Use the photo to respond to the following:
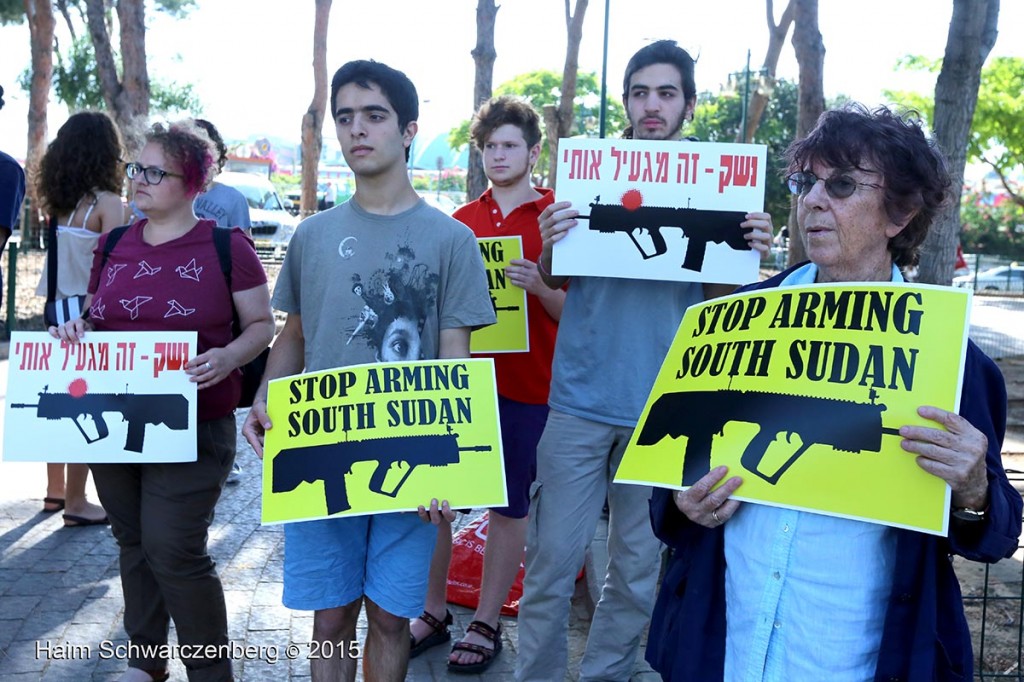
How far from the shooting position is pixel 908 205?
2412 mm

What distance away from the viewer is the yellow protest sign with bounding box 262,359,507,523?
10.1 feet

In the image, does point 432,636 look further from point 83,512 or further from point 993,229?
point 993,229

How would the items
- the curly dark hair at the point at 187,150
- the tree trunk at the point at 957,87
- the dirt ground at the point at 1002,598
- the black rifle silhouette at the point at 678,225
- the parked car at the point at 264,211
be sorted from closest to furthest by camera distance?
the black rifle silhouette at the point at 678,225, the curly dark hair at the point at 187,150, the dirt ground at the point at 1002,598, the tree trunk at the point at 957,87, the parked car at the point at 264,211

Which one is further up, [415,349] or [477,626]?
[415,349]

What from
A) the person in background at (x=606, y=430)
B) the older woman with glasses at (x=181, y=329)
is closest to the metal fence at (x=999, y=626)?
the person in background at (x=606, y=430)

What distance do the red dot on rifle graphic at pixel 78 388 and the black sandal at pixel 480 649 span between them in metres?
1.80

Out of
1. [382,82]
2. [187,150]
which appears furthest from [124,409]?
[382,82]

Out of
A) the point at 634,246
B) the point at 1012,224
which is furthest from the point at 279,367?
the point at 1012,224

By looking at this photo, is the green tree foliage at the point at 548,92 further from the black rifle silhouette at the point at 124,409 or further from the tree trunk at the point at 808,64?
the black rifle silhouette at the point at 124,409

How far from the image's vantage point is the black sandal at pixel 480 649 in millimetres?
4477

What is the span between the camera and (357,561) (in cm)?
340

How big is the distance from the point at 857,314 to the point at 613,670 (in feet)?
7.24

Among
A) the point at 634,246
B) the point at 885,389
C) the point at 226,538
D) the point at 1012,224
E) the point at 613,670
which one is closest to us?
the point at 885,389

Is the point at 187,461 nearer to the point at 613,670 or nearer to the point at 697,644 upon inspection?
the point at 613,670
